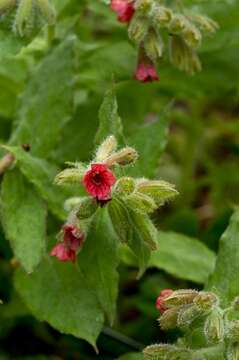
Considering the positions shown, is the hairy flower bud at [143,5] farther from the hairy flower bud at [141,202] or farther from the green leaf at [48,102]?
the hairy flower bud at [141,202]

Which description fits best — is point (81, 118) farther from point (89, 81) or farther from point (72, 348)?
point (72, 348)

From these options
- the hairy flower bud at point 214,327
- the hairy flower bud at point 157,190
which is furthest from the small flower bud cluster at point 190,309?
the hairy flower bud at point 157,190

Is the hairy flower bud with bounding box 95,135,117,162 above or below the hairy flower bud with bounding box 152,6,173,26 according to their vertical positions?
below

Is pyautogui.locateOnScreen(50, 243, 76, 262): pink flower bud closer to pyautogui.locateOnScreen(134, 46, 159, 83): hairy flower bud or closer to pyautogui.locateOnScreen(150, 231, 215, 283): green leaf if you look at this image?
pyautogui.locateOnScreen(150, 231, 215, 283): green leaf

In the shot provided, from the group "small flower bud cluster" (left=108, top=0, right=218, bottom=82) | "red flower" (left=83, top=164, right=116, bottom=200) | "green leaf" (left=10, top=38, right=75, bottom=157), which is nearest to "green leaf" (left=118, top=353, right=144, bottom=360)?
"red flower" (left=83, top=164, right=116, bottom=200)

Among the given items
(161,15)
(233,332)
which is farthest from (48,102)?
(233,332)

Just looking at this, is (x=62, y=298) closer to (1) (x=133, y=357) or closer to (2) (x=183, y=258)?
(1) (x=133, y=357)

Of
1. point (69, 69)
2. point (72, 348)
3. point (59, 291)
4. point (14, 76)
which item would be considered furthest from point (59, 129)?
point (72, 348)
